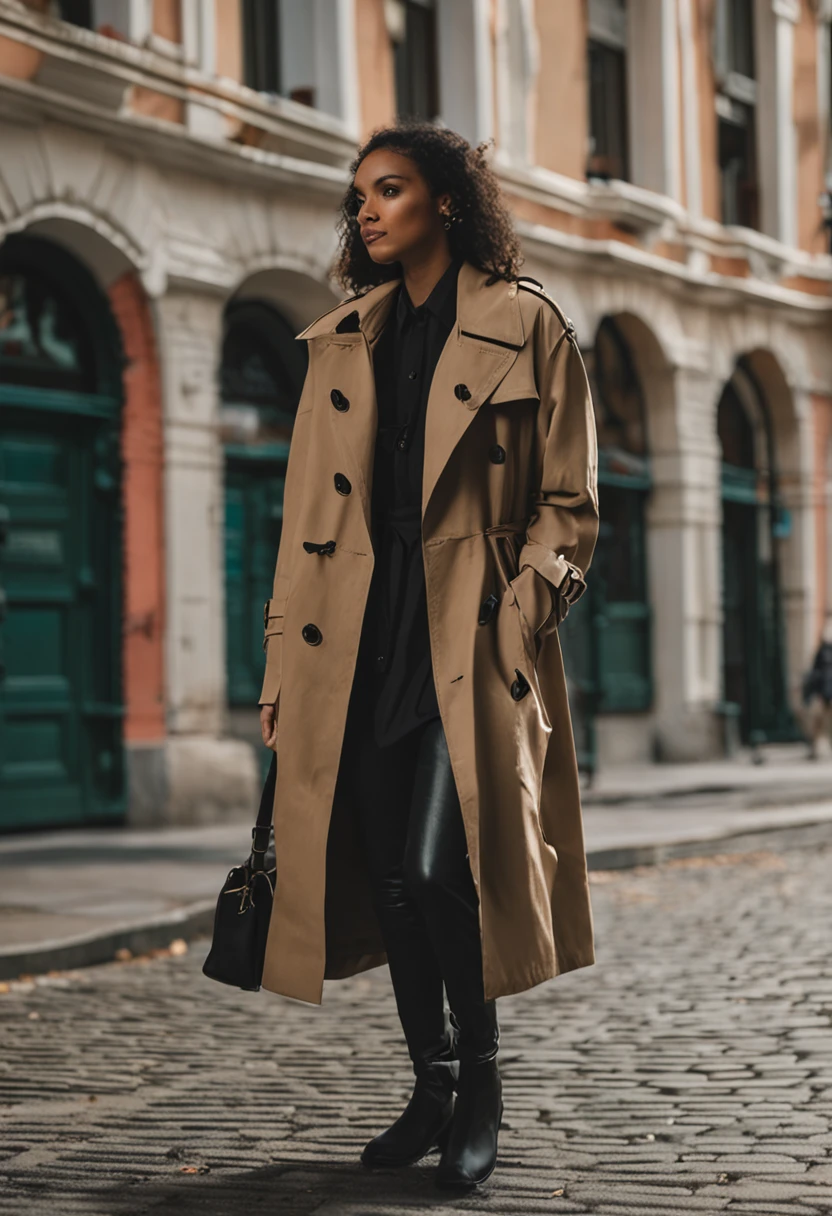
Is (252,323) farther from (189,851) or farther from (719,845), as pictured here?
(719,845)

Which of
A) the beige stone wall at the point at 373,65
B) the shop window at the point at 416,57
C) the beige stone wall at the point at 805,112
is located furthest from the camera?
the beige stone wall at the point at 805,112

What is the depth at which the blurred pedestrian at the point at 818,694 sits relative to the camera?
20.0 meters

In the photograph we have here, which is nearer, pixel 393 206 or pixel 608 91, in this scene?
pixel 393 206

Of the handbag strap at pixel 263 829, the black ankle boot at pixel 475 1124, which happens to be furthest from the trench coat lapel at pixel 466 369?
the black ankle boot at pixel 475 1124

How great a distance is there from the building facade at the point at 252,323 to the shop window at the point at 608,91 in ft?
0.10

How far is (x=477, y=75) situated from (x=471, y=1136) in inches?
568

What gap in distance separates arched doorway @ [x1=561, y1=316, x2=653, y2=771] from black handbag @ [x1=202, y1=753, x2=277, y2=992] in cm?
1481

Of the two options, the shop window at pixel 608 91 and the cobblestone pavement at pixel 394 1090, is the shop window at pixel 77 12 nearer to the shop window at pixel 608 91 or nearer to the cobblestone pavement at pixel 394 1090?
the shop window at pixel 608 91

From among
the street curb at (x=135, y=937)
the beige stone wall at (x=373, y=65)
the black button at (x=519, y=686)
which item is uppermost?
the beige stone wall at (x=373, y=65)

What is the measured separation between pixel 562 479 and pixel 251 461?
439 inches

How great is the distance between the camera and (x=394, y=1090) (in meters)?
4.98

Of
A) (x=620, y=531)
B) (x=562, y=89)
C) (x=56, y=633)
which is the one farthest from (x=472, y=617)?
(x=620, y=531)

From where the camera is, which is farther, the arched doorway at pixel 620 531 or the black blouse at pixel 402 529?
the arched doorway at pixel 620 531

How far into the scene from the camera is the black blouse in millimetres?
3834
